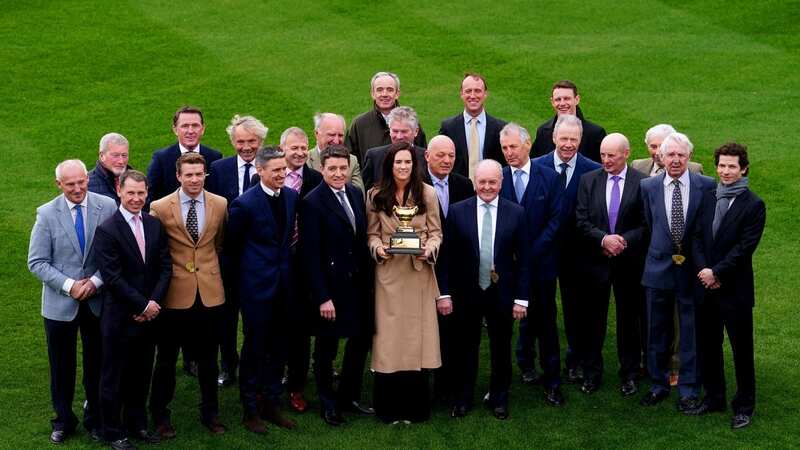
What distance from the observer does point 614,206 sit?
34.1ft

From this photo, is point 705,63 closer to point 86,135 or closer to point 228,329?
point 86,135

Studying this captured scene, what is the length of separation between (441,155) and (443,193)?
1.18 feet

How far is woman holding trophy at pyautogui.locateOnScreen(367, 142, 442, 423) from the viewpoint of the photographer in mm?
9633

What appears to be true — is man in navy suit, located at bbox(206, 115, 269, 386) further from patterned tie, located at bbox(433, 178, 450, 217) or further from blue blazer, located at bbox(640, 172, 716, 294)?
blue blazer, located at bbox(640, 172, 716, 294)

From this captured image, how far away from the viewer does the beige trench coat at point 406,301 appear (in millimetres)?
9688

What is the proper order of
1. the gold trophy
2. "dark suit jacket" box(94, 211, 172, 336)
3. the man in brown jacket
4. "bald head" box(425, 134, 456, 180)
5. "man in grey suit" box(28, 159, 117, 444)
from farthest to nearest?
1. "bald head" box(425, 134, 456, 180)
2. the gold trophy
3. the man in brown jacket
4. "man in grey suit" box(28, 159, 117, 444)
5. "dark suit jacket" box(94, 211, 172, 336)

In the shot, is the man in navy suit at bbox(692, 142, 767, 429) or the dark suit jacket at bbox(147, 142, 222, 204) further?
the dark suit jacket at bbox(147, 142, 222, 204)

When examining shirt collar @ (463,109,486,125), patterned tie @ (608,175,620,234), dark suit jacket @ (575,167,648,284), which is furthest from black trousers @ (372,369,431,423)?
shirt collar @ (463,109,486,125)

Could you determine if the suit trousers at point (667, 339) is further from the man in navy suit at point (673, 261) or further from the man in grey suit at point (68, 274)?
the man in grey suit at point (68, 274)

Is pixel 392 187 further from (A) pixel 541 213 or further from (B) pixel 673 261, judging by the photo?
(B) pixel 673 261

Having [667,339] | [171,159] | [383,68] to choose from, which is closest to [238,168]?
[171,159]

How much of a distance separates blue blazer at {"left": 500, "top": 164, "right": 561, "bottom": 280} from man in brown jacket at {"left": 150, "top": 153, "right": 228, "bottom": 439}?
2.42 meters

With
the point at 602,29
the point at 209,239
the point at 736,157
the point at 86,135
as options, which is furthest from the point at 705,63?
the point at 209,239

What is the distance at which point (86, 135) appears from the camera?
1686 cm
